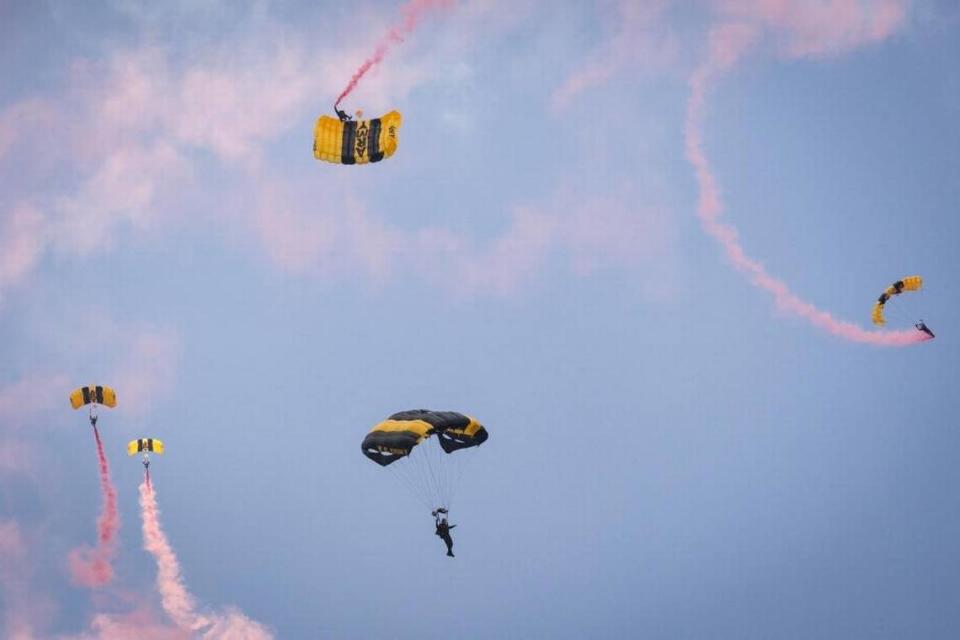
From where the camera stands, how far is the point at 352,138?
55.1 m

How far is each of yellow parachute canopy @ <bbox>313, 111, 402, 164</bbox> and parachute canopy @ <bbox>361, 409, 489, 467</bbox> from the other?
1198cm

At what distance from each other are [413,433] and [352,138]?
1478 cm

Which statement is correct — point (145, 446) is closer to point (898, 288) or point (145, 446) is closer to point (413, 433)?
point (413, 433)

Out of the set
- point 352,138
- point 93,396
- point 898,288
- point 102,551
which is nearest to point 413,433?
point 352,138

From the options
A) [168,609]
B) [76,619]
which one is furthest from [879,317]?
[76,619]

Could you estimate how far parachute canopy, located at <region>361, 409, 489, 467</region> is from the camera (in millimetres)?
47188

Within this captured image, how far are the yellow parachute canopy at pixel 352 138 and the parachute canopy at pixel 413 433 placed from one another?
1198cm

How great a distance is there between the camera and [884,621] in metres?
128

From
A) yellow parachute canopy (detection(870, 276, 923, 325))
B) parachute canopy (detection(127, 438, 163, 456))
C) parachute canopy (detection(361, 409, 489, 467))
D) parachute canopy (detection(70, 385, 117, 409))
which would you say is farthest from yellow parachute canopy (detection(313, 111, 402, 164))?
yellow parachute canopy (detection(870, 276, 923, 325))

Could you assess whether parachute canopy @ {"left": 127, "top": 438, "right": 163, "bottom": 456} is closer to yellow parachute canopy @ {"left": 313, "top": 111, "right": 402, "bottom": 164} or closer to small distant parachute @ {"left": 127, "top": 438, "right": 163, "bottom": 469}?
small distant parachute @ {"left": 127, "top": 438, "right": 163, "bottom": 469}

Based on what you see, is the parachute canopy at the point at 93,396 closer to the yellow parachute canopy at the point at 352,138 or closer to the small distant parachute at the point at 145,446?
the small distant parachute at the point at 145,446

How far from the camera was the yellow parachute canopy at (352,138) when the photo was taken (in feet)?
179

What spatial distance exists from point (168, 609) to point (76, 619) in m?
52.4

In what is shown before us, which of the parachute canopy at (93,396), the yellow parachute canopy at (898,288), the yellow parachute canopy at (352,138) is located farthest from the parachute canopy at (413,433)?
the yellow parachute canopy at (898,288)
